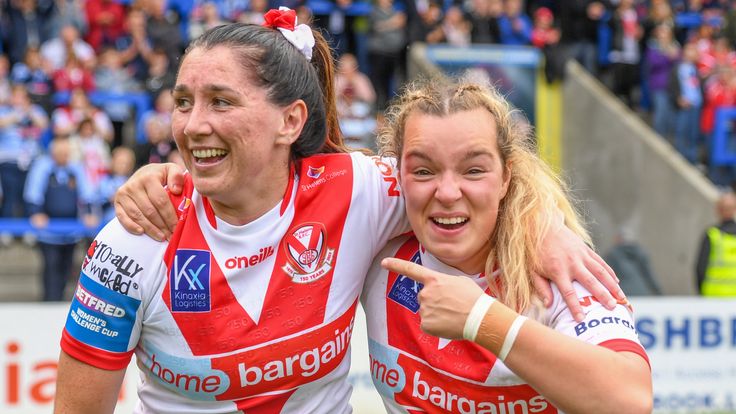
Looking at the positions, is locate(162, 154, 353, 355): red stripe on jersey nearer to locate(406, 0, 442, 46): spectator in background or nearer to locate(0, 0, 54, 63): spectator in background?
locate(0, 0, 54, 63): spectator in background

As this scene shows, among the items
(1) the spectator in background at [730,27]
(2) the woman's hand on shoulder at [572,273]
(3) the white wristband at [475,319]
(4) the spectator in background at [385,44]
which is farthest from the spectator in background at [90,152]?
(1) the spectator in background at [730,27]

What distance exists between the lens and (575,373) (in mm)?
2506

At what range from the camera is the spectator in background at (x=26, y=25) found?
12336 mm

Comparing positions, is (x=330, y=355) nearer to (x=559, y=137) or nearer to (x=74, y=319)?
(x=74, y=319)

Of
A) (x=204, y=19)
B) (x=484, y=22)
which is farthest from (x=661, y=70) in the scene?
(x=204, y=19)

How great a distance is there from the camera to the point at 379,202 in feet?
10.4

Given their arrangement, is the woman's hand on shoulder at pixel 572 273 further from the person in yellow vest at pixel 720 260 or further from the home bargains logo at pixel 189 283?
the person in yellow vest at pixel 720 260

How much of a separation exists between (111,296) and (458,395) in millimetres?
981

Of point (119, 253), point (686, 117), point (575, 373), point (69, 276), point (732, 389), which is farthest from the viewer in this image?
point (686, 117)


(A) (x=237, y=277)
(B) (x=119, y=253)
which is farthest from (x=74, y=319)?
(A) (x=237, y=277)

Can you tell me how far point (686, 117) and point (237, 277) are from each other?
11.9 meters

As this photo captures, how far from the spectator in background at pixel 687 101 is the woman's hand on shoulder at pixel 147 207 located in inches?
454

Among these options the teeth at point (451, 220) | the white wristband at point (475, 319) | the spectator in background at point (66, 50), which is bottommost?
the spectator in background at point (66, 50)

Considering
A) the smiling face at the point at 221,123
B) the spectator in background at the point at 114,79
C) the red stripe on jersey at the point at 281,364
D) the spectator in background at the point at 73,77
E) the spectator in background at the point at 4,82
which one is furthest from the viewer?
the spectator in background at the point at 114,79
